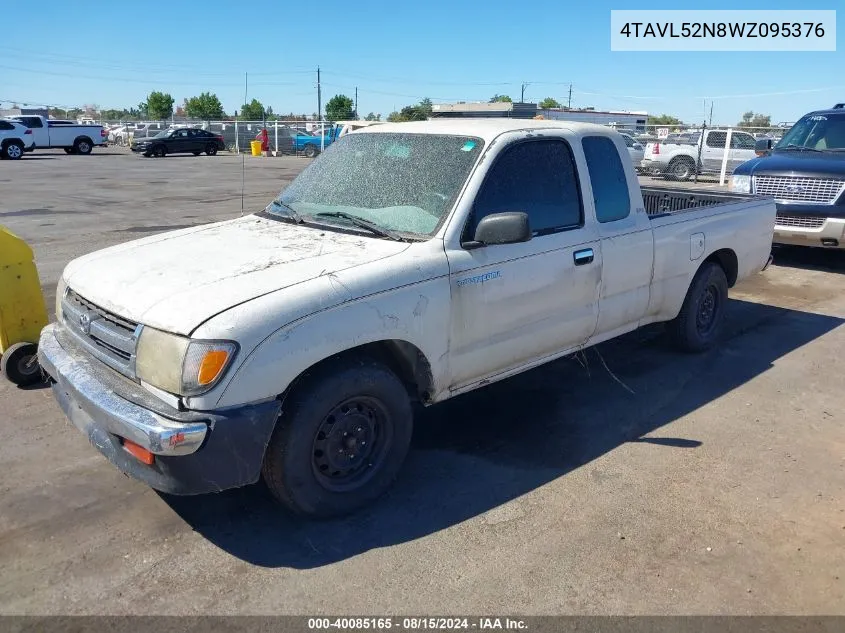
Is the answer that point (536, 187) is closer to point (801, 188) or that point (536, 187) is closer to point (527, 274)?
point (527, 274)

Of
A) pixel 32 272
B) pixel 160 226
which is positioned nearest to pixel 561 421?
pixel 32 272

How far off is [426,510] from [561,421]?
1.45m

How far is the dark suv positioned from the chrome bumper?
904cm

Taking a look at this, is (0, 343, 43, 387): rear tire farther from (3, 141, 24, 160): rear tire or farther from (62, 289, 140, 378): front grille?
(3, 141, 24, 160): rear tire

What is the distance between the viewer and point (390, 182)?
4.22m

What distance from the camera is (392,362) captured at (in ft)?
12.6

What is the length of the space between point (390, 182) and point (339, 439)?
5.20ft

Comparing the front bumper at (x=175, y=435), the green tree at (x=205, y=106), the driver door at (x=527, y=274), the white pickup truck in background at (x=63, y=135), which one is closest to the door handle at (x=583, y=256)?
the driver door at (x=527, y=274)

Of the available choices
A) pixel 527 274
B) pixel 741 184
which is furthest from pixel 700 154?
pixel 527 274

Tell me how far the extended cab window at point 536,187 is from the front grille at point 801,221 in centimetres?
641

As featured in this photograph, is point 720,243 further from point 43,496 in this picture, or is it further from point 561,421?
point 43,496

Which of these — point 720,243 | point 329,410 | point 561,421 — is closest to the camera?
point 329,410

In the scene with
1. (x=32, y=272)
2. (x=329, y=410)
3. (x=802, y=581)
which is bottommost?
(x=802, y=581)

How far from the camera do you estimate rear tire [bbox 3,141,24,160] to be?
3173 centimetres
